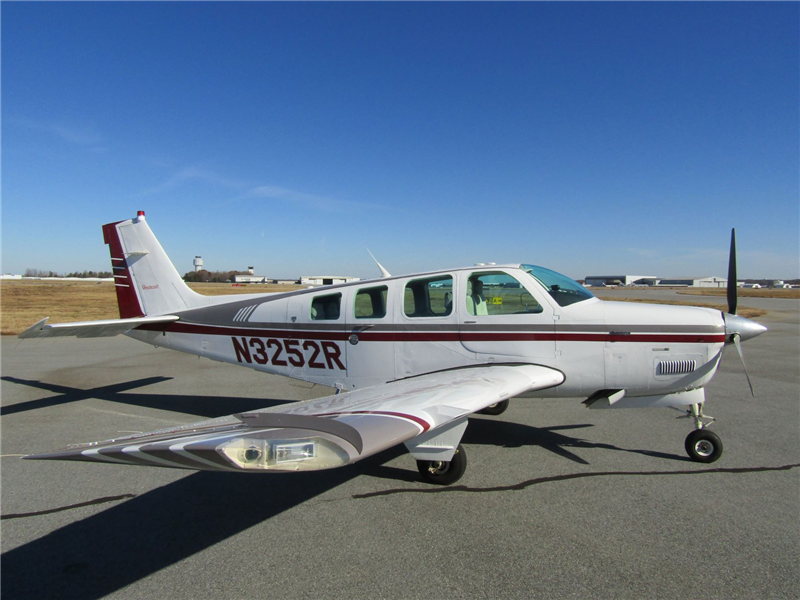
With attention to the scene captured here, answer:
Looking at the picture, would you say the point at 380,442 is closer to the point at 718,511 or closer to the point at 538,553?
the point at 538,553

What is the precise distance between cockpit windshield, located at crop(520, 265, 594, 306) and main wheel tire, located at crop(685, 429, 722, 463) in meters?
1.93

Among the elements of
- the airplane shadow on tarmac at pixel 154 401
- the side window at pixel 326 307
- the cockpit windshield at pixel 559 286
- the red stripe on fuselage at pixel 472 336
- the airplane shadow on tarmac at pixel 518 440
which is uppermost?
the cockpit windshield at pixel 559 286

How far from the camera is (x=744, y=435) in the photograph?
19.1ft

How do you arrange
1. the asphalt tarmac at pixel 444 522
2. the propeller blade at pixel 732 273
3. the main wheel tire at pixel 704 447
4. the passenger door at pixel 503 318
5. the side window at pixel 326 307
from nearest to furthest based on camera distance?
the asphalt tarmac at pixel 444 522, the main wheel tire at pixel 704 447, the passenger door at pixel 503 318, the propeller blade at pixel 732 273, the side window at pixel 326 307

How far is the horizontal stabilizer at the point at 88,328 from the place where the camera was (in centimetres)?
557

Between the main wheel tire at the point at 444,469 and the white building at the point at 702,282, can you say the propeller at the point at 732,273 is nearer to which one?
the main wheel tire at the point at 444,469

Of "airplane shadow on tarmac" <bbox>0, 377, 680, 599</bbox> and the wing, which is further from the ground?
the wing

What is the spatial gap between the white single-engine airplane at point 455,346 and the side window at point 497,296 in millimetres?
13

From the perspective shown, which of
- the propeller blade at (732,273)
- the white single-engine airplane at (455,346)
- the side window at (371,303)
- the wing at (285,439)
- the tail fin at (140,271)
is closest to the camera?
the wing at (285,439)

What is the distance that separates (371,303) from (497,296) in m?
1.60

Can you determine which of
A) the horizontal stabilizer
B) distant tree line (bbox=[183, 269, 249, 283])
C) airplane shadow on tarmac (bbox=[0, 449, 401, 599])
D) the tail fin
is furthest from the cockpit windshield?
distant tree line (bbox=[183, 269, 249, 283])

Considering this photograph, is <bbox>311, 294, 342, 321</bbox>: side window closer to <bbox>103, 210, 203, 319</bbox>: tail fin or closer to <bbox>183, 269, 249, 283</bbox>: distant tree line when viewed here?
<bbox>103, 210, 203, 319</bbox>: tail fin

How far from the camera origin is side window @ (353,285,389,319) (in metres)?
5.71

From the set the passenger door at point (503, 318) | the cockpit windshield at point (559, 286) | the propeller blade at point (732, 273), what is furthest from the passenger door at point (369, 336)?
the propeller blade at point (732, 273)
